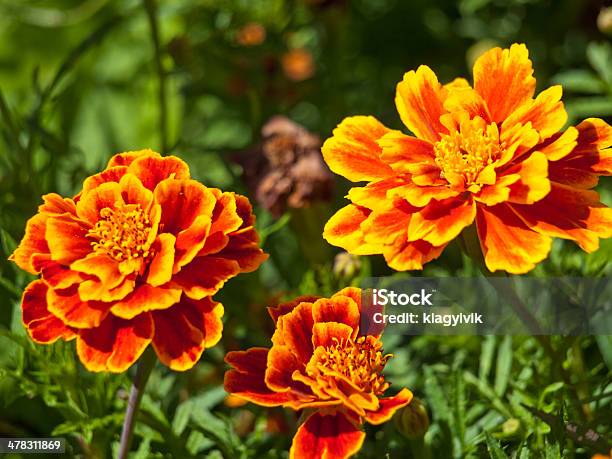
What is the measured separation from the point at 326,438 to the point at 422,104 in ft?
1.11

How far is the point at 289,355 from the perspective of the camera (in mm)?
813

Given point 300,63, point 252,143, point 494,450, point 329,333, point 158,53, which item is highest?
point 300,63

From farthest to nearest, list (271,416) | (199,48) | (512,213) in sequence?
(199,48)
(271,416)
(512,213)

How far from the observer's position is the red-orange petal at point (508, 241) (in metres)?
0.77

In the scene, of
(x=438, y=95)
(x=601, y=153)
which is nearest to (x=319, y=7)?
(x=438, y=95)

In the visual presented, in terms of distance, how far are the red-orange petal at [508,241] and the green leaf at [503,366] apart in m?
0.29

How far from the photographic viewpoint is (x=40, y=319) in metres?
0.82

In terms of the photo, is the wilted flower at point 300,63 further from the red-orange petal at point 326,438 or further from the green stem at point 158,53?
the red-orange petal at point 326,438

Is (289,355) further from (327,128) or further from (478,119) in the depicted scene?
(327,128)

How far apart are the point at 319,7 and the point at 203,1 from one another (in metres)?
0.23

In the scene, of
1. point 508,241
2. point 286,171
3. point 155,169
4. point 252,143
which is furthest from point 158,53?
point 508,241

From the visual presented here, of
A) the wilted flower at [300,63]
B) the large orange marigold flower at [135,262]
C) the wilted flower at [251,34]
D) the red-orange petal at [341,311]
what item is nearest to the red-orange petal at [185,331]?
the large orange marigold flower at [135,262]

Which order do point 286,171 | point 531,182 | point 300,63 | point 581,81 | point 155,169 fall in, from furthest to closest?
point 300,63
point 581,81
point 286,171
point 155,169
point 531,182

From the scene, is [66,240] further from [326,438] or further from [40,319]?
[326,438]
